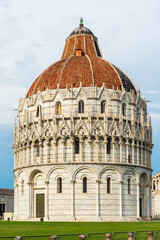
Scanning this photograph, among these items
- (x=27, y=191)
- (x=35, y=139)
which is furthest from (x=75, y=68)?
(x=27, y=191)

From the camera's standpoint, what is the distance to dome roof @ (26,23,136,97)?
69.0 metres

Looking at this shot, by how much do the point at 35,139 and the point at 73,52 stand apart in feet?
65.4

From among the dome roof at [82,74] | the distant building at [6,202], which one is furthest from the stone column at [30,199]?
the distant building at [6,202]

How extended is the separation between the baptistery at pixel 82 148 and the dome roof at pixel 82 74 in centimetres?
17

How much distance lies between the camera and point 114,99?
222 feet

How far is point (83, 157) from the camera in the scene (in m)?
64.2

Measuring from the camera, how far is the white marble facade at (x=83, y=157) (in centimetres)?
6375

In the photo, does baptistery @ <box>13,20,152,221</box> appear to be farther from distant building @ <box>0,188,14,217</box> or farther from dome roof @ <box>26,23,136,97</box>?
distant building @ <box>0,188,14,217</box>

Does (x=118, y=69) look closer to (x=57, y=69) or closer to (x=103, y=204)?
(x=57, y=69)

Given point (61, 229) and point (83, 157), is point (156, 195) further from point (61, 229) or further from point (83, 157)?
point (61, 229)

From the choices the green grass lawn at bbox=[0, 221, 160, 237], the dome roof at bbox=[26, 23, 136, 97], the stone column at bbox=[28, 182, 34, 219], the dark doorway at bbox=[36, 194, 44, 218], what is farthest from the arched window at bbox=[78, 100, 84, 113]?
the green grass lawn at bbox=[0, 221, 160, 237]

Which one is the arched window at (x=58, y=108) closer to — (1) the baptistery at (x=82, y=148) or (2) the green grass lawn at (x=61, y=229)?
(1) the baptistery at (x=82, y=148)

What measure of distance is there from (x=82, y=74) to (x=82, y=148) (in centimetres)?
1284

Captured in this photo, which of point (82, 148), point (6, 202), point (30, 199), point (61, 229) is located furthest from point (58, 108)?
point (6, 202)
